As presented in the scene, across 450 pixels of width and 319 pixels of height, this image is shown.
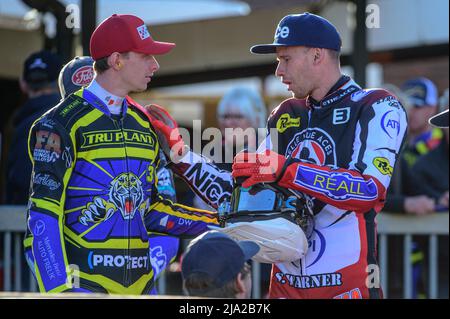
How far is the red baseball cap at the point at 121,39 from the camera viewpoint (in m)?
3.61

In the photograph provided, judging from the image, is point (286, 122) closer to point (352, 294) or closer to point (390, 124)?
point (390, 124)

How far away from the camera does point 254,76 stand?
9672 millimetres

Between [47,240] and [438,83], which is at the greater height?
[438,83]

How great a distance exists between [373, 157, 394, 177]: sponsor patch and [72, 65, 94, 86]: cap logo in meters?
1.45

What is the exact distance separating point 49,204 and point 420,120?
4151 mm

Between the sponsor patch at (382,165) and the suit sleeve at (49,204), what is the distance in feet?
3.88

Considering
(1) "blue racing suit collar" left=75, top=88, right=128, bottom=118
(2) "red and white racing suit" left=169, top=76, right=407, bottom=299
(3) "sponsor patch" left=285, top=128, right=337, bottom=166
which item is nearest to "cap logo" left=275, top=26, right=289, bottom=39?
(2) "red and white racing suit" left=169, top=76, right=407, bottom=299

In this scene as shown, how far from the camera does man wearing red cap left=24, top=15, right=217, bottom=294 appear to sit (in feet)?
11.1

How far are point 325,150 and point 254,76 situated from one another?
242 inches

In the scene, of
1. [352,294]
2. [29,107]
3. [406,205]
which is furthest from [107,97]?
[406,205]

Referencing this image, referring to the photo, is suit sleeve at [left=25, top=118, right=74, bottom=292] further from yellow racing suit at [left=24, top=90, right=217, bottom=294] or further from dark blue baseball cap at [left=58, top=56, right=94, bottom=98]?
dark blue baseball cap at [left=58, top=56, right=94, bottom=98]

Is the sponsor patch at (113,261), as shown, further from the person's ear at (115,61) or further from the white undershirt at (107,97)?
the person's ear at (115,61)
